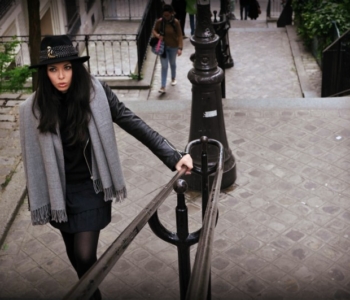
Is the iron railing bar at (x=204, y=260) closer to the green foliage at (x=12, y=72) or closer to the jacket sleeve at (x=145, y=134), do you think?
the jacket sleeve at (x=145, y=134)

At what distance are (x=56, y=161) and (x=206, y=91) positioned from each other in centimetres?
292

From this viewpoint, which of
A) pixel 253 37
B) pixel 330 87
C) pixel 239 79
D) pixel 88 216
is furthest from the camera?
pixel 253 37

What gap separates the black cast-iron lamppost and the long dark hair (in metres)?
2.73

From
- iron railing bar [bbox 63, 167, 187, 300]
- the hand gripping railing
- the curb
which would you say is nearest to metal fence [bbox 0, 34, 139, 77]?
the curb

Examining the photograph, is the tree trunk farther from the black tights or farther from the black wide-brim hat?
the black tights

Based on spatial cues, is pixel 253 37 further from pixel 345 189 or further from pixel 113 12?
pixel 345 189

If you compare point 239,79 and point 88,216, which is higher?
point 88,216

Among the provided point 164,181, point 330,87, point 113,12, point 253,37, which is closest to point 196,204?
point 164,181

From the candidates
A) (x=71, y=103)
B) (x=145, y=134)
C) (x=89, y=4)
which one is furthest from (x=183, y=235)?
(x=89, y=4)

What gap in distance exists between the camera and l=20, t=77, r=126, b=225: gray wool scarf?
3.62 meters

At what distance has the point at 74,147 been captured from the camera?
368 centimetres

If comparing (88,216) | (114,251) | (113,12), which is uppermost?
(114,251)

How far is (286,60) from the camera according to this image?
14.2m

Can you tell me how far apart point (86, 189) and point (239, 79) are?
9.69 m
